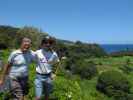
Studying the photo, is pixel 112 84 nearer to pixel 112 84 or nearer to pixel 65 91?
pixel 112 84

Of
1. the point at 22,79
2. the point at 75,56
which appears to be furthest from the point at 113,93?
the point at 22,79

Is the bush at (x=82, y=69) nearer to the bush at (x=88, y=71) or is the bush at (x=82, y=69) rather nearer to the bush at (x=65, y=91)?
the bush at (x=88, y=71)

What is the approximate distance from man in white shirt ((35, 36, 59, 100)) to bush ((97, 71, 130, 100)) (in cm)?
7253

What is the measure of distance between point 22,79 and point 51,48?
1163 millimetres

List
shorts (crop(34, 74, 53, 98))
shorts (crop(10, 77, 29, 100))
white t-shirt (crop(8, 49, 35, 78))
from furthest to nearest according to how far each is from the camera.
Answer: shorts (crop(34, 74, 53, 98)) < shorts (crop(10, 77, 29, 100)) < white t-shirt (crop(8, 49, 35, 78))

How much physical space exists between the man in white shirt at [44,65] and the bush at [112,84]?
72.5 meters

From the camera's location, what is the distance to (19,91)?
32.9 ft

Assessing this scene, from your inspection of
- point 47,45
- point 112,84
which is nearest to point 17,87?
point 47,45

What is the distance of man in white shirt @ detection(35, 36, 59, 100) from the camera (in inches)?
418

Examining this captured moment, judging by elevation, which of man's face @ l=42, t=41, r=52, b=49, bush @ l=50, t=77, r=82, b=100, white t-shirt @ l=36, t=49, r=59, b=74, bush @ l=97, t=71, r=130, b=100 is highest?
man's face @ l=42, t=41, r=52, b=49

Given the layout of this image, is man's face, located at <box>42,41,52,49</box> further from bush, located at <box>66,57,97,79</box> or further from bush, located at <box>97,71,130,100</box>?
bush, located at <box>66,57,97,79</box>

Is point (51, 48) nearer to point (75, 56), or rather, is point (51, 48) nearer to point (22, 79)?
point (22, 79)

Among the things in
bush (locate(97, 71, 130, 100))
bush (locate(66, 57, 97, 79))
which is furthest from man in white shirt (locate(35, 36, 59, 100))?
bush (locate(66, 57, 97, 79))

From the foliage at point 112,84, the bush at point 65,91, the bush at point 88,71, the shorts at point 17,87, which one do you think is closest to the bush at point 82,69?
the bush at point 88,71
